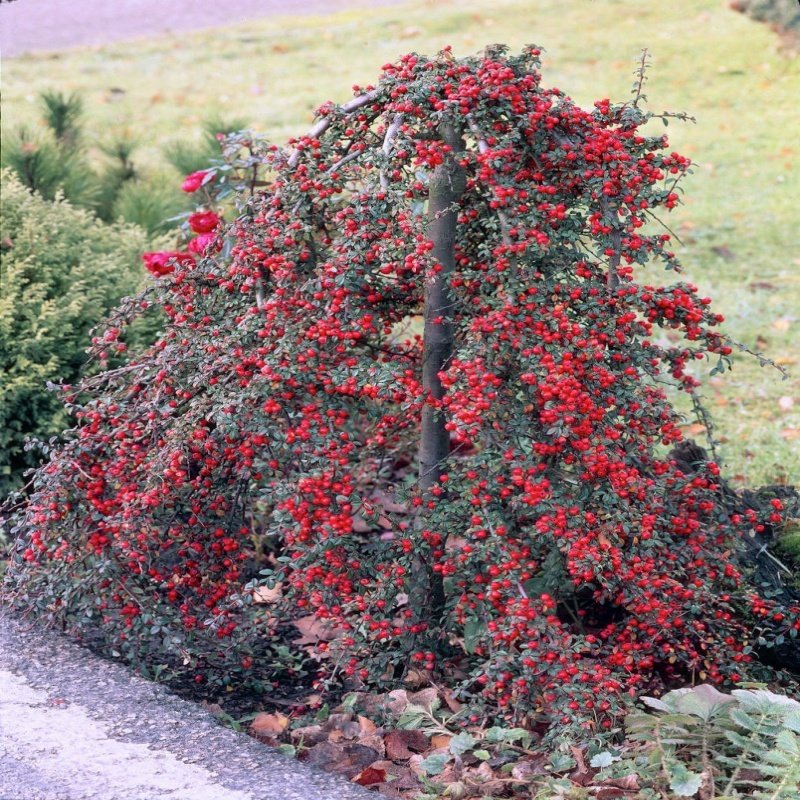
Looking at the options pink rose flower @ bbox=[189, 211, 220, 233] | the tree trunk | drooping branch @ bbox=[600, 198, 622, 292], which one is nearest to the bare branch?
the tree trunk

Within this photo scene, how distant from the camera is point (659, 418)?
8.39 ft

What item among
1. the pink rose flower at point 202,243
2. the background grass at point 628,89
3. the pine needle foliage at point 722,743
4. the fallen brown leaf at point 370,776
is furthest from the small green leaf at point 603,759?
the background grass at point 628,89

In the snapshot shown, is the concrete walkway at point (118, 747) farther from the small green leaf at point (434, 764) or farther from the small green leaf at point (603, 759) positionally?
the small green leaf at point (603, 759)

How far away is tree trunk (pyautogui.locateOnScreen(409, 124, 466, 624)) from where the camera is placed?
2744 mm

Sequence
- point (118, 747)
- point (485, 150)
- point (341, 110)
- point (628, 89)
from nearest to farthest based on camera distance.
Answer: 1. point (118, 747)
2. point (485, 150)
3. point (341, 110)
4. point (628, 89)

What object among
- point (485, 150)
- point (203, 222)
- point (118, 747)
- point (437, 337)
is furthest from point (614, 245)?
point (118, 747)

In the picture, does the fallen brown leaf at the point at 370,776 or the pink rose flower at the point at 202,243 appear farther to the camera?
the pink rose flower at the point at 202,243

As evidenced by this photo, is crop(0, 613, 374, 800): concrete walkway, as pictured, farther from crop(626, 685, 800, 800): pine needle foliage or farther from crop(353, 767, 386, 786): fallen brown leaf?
crop(626, 685, 800, 800): pine needle foliage

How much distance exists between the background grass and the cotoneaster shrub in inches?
80.3

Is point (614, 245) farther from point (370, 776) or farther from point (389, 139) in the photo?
point (370, 776)

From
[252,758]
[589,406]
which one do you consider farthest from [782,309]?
[252,758]

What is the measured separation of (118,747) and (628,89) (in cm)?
883

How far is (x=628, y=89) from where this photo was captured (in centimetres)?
982

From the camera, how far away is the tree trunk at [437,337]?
9.00ft
